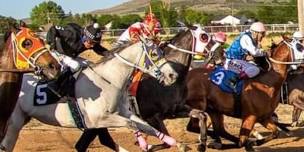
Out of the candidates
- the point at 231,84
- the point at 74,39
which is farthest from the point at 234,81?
the point at 74,39

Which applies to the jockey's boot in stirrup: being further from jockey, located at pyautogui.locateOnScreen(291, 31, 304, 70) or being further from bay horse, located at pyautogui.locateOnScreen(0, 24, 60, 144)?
bay horse, located at pyautogui.locateOnScreen(0, 24, 60, 144)

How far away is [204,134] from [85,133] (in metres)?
2.35

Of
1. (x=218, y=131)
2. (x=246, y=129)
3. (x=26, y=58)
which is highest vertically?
(x=26, y=58)

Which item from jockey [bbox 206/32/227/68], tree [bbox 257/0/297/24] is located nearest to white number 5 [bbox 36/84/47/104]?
jockey [bbox 206/32/227/68]

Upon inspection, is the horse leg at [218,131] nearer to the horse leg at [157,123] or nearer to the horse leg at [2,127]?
the horse leg at [157,123]

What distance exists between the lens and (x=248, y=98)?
11672mm

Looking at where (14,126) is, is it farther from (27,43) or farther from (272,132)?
(272,132)

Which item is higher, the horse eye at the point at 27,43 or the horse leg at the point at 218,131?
the horse eye at the point at 27,43

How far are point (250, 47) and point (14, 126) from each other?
4.20 meters

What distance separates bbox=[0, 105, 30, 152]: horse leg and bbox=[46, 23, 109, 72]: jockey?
1.17 metres

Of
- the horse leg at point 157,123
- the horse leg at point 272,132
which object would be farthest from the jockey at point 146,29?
the horse leg at point 272,132

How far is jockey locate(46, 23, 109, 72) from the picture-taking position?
33.3 feet

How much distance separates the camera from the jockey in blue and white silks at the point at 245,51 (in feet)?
37.3

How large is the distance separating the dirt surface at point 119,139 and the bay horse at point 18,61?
4957 millimetres
